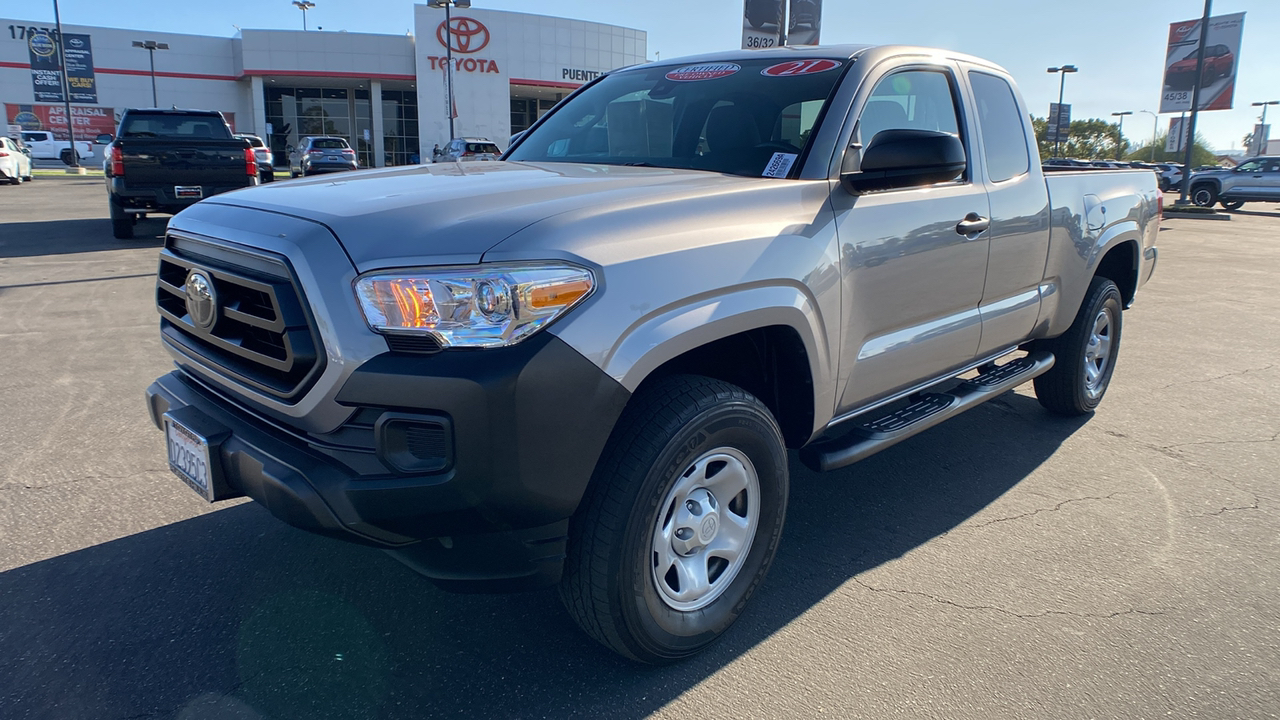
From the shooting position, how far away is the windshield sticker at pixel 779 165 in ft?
9.93

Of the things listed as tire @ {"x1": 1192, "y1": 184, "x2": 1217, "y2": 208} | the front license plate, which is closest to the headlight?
the front license plate

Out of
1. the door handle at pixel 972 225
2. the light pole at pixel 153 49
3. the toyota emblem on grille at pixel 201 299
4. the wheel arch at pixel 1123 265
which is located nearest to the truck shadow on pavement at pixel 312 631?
the toyota emblem on grille at pixel 201 299

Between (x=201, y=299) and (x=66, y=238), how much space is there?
12.7 m

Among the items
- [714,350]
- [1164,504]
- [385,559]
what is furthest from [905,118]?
[385,559]

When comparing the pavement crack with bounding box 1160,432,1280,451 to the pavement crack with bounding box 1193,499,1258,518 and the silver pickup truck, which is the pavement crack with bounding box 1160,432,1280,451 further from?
the silver pickup truck

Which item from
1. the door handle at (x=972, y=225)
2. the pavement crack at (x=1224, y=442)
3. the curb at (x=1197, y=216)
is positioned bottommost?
the pavement crack at (x=1224, y=442)

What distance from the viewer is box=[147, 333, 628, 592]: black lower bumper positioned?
2.01 meters

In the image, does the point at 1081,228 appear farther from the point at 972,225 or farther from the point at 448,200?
the point at 448,200

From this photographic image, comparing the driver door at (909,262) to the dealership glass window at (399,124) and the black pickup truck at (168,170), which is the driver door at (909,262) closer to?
the black pickup truck at (168,170)

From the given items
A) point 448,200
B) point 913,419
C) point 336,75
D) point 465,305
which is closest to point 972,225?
point 913,419

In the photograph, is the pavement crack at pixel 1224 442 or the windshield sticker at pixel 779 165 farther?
the pavement crack at pixel 1224 442

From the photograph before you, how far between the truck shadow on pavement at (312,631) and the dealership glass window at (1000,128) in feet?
5.44

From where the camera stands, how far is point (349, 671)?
8.32 feet

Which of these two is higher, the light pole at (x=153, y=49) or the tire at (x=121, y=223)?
the light pole at (x=153, y=49)
